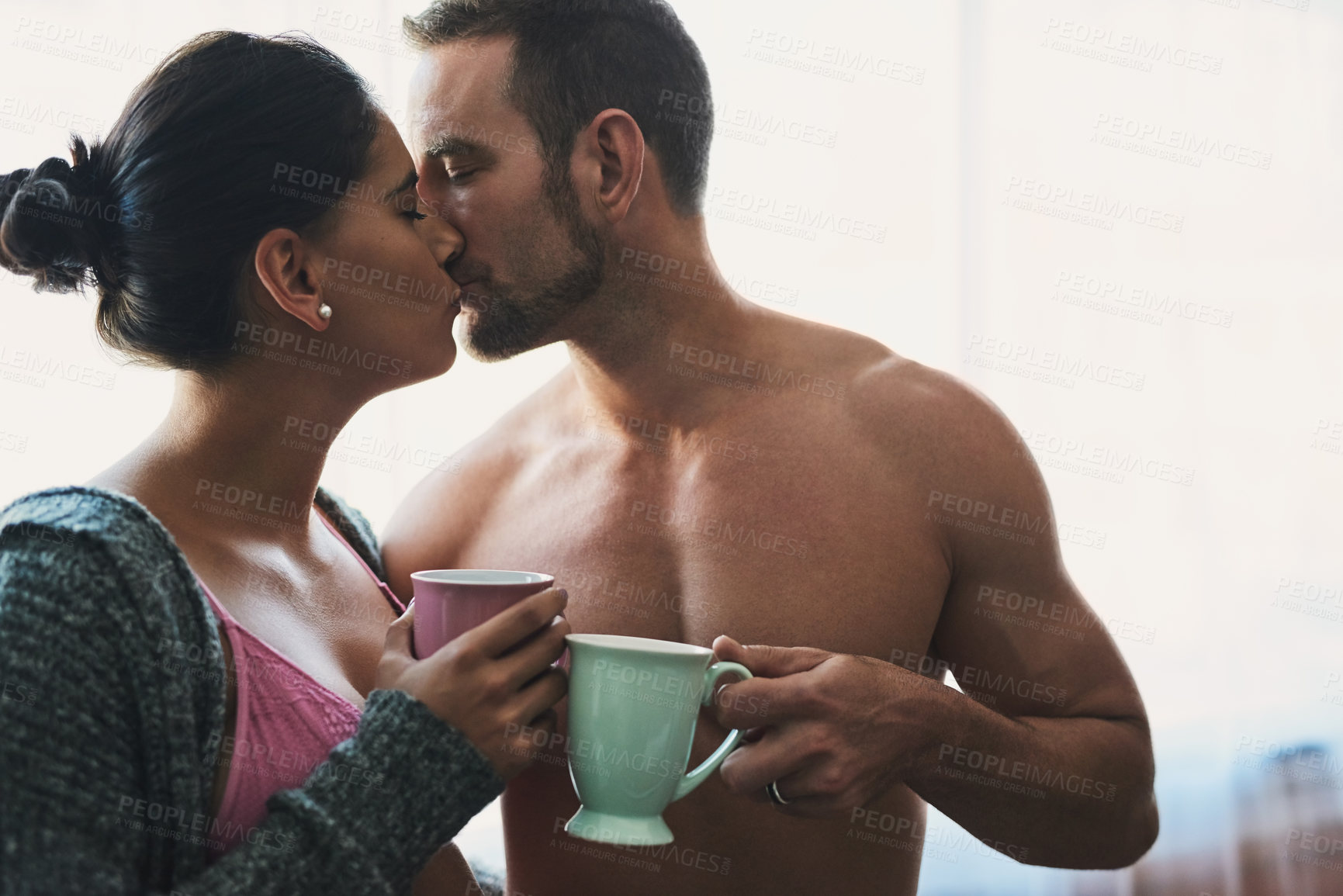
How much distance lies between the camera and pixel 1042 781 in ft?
3.58

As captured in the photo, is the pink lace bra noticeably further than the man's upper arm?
No

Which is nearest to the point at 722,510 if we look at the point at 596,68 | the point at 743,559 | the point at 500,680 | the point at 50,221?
the point at 743,559

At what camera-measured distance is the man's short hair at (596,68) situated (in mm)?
1350

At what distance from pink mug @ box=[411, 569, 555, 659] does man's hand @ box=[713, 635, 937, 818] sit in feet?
0.57

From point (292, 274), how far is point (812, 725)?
63cm

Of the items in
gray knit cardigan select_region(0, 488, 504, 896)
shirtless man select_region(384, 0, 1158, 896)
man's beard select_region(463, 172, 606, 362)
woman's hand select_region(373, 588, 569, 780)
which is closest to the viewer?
gray knit cardigan select_region(0, 488, 504, 896)

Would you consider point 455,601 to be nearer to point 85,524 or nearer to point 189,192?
point 85,524

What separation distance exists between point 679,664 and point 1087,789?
602 mm

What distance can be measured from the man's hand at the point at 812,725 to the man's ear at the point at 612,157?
2.29 ft

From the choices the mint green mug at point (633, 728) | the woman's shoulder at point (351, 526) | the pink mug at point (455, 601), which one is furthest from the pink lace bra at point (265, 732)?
the woman's shoulder at point (351, 526)

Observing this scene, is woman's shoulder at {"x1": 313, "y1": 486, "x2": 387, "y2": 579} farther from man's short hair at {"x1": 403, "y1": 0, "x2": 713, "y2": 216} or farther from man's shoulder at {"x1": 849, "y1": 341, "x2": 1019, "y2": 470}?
man's shoulder at {"x1": 849, "y1": 341, "x2": 1019, "y2": 470}

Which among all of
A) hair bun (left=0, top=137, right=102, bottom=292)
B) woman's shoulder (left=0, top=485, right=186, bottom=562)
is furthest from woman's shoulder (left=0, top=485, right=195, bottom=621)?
hair bun (left=0, top=137, right=102, bottom=292)

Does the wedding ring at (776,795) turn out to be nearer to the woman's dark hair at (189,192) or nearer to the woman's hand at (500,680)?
the woman's hand at (500,680)

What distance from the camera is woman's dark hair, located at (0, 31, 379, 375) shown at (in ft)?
3.02
